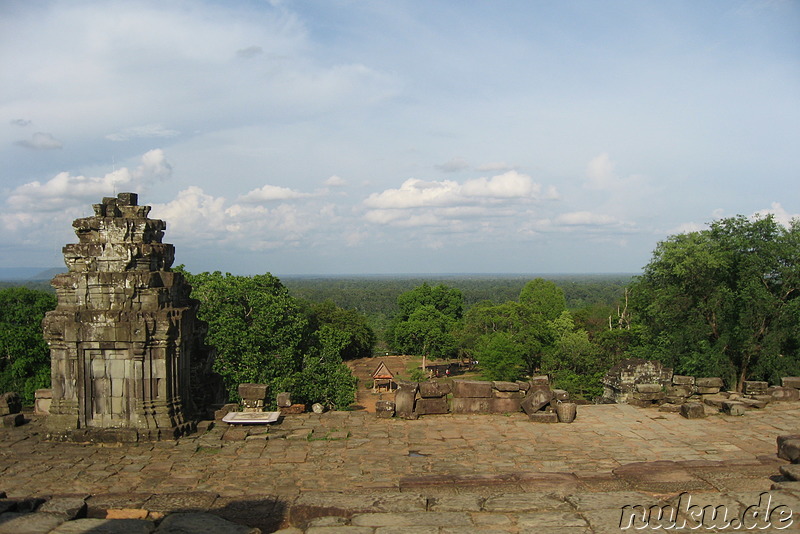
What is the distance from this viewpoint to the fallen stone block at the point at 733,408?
1038cm

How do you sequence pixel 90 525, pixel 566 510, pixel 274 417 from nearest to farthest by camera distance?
1. pixel 90 525
2. pixel 566 510
3. pixel 274 417

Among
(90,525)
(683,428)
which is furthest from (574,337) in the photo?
(90,525)

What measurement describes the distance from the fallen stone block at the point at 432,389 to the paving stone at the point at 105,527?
20.3 ft

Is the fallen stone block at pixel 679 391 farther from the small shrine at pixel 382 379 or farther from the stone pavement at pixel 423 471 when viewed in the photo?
the small shrine at pixel 382 379

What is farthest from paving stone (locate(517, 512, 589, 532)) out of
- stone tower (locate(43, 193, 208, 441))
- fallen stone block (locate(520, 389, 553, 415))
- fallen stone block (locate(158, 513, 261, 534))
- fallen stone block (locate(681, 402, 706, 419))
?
fallen stone block (locate(681, 402, 706, 419))

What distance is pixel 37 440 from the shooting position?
8.63 meters

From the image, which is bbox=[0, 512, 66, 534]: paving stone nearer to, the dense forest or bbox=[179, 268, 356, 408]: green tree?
the dense forest

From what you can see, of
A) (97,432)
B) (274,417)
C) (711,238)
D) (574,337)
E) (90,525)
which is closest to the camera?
(90,525)

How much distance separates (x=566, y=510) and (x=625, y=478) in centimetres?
185

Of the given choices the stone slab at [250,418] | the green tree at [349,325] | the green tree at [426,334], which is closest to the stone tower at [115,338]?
the stone slab at [250,418]

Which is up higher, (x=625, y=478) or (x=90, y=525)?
(x=90, y=525)

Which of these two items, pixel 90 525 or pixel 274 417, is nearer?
pixel 90 525

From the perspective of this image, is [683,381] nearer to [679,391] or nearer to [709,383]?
[709,383]

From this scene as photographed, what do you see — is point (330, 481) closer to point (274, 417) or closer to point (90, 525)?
point (274, 417)
